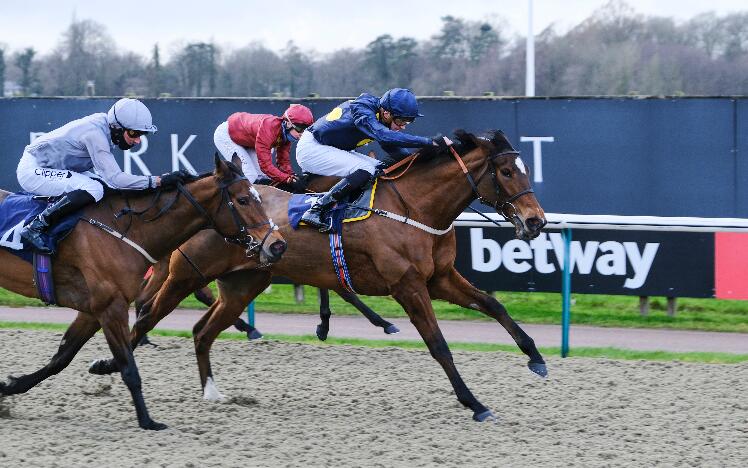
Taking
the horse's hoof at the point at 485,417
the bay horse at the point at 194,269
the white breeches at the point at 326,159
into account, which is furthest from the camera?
the white breeches at the point at 326,159

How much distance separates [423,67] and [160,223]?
903 centimetres

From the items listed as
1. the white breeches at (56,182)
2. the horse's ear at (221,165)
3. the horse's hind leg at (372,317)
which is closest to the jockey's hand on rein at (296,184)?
the horse's hind leg at (372,317)

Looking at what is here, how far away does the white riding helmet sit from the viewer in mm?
6074

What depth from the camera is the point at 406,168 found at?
6.89 m

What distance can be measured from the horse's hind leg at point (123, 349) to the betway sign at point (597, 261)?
4.36 m

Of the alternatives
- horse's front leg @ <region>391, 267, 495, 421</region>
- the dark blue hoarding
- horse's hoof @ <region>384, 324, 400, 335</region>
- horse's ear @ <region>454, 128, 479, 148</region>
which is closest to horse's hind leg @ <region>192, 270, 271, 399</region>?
horse's front leg @ <region>391, 267, 495, 421</region>

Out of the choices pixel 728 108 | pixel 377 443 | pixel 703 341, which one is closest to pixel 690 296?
pixel 703 341

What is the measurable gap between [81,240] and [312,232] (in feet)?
5.03

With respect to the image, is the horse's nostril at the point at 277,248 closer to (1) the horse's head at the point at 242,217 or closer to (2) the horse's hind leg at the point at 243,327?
(1) the horse's head at the point at 242,217

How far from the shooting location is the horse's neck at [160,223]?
6.10m

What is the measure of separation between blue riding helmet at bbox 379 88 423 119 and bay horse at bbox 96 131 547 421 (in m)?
0.28

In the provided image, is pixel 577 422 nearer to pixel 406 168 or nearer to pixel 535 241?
pixel 406 168

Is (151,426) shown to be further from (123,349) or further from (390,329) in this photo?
A: (390,329)

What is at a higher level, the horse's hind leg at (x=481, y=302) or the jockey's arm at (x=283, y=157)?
the jockey's arm at (x=283, y=157)
